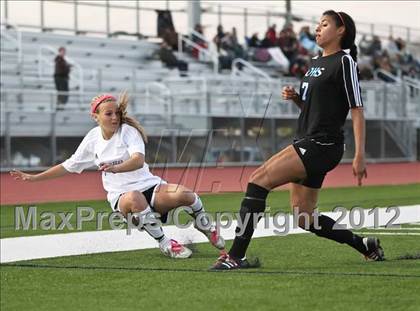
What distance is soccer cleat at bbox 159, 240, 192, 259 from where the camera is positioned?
324 inches

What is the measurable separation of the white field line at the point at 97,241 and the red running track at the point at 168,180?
3.16 feet

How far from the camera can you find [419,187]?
63.6 ft

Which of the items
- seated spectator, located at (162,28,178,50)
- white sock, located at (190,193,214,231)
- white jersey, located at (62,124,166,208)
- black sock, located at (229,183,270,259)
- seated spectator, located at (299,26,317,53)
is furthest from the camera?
seated spectator, located at (299,26,317,53)

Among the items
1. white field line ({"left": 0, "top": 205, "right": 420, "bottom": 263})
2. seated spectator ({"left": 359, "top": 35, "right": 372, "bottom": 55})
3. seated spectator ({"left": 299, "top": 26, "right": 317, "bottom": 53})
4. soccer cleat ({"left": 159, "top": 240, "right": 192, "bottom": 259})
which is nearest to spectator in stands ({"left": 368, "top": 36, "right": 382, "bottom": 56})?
seated spectator ({"left": 359, "top": 35, "right": 372, "bottom": 55})

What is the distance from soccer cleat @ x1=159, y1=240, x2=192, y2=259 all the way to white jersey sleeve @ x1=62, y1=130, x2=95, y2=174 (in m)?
0.94

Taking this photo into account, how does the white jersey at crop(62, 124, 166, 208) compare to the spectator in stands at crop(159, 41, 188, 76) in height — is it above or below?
below

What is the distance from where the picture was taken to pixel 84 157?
28.1ft

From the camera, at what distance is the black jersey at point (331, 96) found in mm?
7195

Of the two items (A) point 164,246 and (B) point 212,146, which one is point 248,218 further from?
(B) point 212,146

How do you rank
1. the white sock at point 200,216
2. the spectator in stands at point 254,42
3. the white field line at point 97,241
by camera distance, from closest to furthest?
1. the white sock at point 200,216
2. the white field line at point 97,241
3. the spectator in stands at point 254,42

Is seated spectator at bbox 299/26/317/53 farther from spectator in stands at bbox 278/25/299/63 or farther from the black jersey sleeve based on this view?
the black jersey sleeve

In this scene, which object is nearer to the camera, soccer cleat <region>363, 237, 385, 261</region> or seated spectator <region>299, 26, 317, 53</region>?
soccer cleat <region>363, 237, 385, 261</region>

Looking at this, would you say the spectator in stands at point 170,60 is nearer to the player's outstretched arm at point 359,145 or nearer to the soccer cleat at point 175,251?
the soccer cleat at point 175,251

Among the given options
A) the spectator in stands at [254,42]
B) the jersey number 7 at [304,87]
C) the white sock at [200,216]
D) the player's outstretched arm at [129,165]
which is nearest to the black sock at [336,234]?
the jersey number 7 at [304,87]
